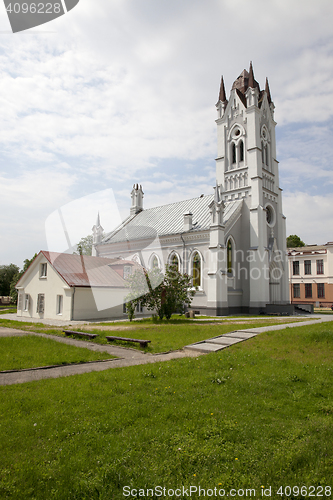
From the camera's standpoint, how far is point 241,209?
111 ft

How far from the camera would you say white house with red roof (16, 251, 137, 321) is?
2600cm

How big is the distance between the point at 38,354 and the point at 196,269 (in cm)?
2402

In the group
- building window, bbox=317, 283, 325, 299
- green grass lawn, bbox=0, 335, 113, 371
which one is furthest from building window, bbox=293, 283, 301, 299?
green grass lawn, bbox=0, 335, 113, 371

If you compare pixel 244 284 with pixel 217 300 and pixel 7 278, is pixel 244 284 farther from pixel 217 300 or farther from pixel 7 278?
pixel 7 278

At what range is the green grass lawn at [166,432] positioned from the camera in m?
3.82

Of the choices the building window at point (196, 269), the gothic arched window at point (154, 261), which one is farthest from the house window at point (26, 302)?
the building window at point (196, 269)

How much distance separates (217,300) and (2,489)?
87.7ft

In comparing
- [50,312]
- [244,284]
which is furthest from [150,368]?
[244,284]

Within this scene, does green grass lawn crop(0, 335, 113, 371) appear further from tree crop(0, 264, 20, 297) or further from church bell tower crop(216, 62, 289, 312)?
tree crop(0, 264, 20, 297)

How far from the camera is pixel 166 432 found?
193 inches

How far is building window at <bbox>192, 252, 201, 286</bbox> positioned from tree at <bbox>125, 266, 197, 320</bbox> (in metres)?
8.98

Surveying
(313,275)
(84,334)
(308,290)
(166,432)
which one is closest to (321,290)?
(308,290)

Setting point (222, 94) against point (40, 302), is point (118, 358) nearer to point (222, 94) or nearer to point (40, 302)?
point (40, 302)

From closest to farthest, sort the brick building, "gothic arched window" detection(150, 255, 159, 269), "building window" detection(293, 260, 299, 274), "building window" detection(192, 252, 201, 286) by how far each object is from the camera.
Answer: "building window" detection(192, 252, 201, 286) < "gothic arched window" detection(150, 255, 159, 269) < the brick building < "building window" detection(293, 260, 299, 274)
